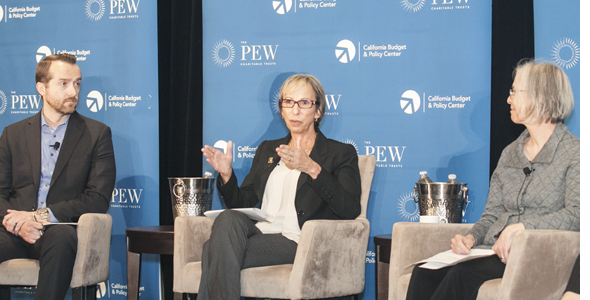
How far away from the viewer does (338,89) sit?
3.61 metres

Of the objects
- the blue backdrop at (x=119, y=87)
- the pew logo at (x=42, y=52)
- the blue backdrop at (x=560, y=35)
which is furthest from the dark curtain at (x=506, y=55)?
the pew logo at (x=42, y=52)

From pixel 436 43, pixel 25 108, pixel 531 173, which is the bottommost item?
pixel 531 173

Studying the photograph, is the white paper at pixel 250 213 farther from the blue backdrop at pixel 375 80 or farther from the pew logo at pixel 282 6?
the pew logo at pixel 282 6

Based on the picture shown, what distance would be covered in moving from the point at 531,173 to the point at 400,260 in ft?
2.44

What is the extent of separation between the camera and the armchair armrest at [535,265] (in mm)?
2031

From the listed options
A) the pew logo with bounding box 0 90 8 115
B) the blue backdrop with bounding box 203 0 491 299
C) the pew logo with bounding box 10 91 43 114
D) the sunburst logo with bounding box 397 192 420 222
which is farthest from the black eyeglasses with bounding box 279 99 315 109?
the pew logo with bounding box 0 90 8 115

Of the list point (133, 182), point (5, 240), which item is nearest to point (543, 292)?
point (5, 240)

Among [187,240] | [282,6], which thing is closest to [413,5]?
[282,6]

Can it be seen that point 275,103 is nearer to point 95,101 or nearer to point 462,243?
point 95,101

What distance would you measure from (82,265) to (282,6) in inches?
87.2

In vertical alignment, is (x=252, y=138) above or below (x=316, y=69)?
below

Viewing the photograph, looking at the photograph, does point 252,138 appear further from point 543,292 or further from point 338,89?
point 543,292

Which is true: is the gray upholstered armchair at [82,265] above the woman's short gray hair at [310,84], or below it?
below

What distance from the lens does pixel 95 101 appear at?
4.15 meters
